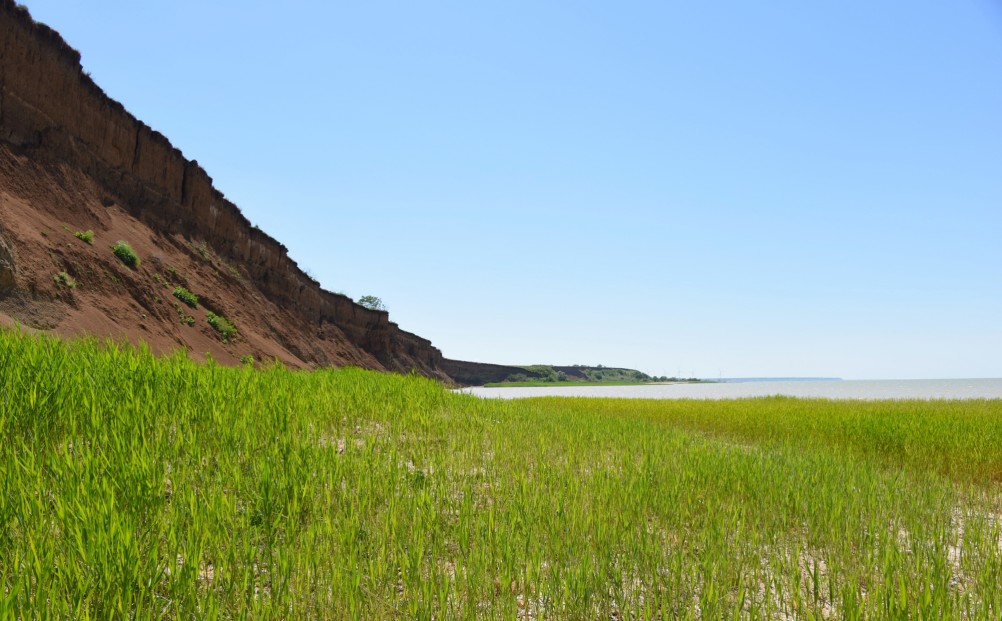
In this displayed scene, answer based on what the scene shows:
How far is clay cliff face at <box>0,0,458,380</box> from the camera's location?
1792 centimetres

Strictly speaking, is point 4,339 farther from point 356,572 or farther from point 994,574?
point 994,574

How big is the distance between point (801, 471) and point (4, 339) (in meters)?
11.0

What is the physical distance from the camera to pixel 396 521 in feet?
13.2

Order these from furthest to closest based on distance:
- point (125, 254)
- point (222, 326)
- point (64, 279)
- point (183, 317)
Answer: point (222, 326) < point (183, 317) < point (125, 254) < point (64, 279)

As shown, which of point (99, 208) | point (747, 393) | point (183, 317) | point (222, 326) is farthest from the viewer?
point (747, 393)

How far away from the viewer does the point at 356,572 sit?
10.3 feet

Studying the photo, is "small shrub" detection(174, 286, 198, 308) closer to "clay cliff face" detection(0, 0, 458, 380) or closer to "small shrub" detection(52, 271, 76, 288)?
"clay cliff face" detection(0, 0, 458, 380)

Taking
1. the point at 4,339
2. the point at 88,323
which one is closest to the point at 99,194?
the point at 88,323

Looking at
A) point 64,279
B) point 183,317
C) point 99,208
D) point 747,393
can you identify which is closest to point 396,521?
point 64,279

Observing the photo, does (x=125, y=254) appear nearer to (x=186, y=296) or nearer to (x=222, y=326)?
(x=186, y=296)

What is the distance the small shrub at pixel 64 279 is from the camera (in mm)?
17500

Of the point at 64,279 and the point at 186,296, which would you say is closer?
the point at 64,279

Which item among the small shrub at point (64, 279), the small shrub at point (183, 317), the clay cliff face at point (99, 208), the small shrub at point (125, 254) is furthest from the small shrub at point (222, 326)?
the small shrub at point (64, 279)

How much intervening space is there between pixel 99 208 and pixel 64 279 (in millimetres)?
6845
